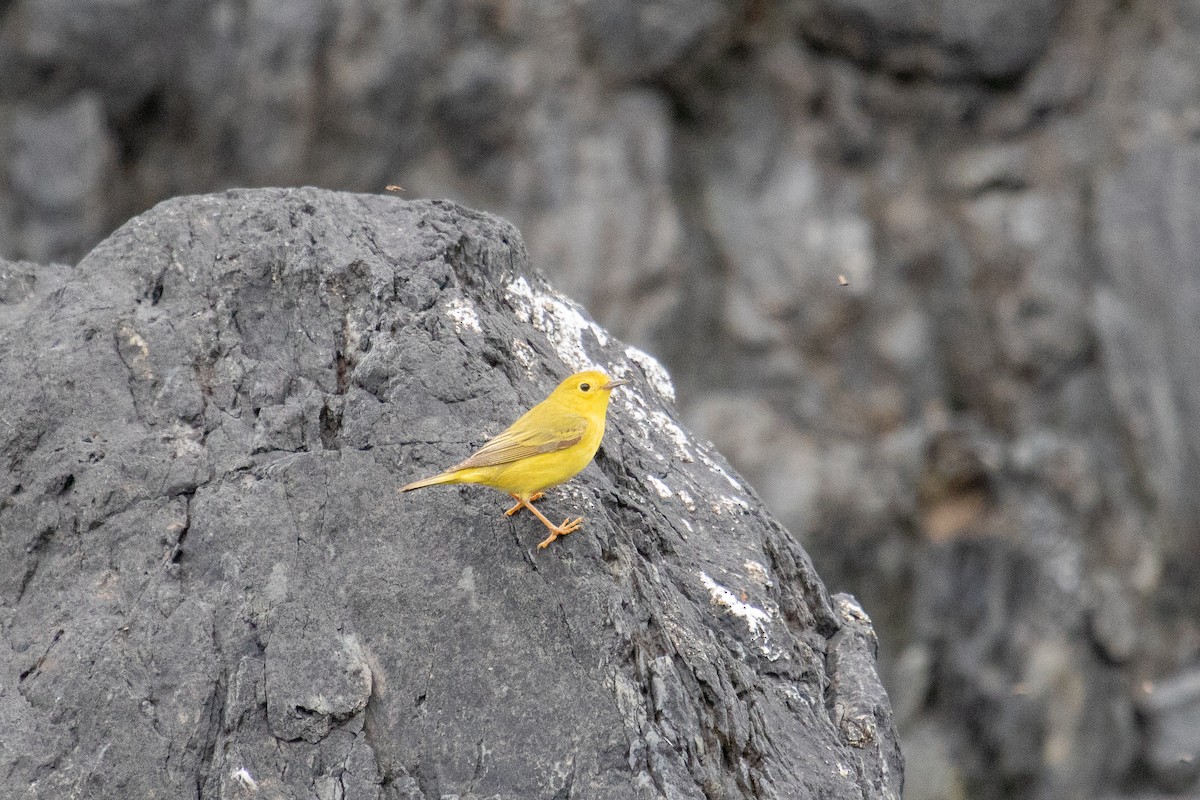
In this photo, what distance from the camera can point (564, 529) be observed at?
4.74 m

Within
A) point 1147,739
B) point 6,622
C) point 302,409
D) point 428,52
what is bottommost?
point 1147,739

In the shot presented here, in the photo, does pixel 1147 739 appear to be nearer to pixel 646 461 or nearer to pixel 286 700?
pixel 646 461

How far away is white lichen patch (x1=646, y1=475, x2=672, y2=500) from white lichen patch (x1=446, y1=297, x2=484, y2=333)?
953 millimetres

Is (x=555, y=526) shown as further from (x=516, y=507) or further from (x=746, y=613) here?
(x=746, y=613)

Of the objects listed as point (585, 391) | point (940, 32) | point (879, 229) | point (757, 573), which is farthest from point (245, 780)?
point (940, 32)

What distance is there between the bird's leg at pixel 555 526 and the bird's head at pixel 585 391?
0.44 m

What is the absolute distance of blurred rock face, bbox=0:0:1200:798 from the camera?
1625 centimetres

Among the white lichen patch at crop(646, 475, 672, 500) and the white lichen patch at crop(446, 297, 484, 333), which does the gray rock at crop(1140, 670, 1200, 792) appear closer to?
the white lichen patch at crop(646, 475, 672, 500)

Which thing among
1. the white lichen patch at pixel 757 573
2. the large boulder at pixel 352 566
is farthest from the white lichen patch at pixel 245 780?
the white lichen patch at pixel 757 573

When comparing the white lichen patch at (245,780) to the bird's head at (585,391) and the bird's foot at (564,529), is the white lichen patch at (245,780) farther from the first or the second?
the bird's head at (585,391)

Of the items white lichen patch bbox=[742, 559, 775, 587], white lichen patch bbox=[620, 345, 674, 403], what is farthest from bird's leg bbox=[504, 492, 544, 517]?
white lichen patch bbox=[620, 345, 674, 403]

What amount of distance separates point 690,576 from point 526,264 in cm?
170

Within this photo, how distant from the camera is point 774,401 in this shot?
1744 centimetres

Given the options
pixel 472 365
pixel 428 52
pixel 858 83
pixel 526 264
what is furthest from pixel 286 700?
pixel 858 83
